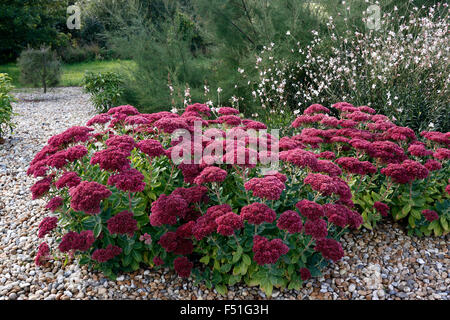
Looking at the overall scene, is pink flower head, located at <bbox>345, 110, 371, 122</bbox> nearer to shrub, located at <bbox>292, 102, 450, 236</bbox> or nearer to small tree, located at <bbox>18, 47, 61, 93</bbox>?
shrub, located at <bbox>292, 102, 450, 236</bbox>

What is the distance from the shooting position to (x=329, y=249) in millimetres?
2498

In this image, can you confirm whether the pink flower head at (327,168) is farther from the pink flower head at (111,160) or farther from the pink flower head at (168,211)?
the pink flower head at (111,160)

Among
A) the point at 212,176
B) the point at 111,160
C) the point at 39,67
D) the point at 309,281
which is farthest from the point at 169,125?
the point at 39,67

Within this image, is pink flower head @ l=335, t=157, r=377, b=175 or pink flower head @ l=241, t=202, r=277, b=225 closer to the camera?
pink flower head @ l=241, t=202, r=277, b=225

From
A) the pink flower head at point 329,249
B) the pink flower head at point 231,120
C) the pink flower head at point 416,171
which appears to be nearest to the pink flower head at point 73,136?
the pink flower head at point 231,120

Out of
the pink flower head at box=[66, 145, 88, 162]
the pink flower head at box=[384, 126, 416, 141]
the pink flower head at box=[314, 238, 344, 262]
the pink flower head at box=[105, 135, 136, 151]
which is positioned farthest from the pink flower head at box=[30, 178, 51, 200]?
the pink flower head at box=[384, 126, 416, 141]

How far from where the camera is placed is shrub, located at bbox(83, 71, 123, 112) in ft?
27.0

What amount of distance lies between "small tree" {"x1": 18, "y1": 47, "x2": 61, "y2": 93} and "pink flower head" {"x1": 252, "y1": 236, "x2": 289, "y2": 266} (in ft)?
35.3

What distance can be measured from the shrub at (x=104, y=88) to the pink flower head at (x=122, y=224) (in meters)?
6.14

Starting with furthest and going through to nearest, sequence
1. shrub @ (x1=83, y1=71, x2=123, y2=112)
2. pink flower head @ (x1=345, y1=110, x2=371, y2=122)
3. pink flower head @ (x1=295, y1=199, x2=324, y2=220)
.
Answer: shrub @ (x1=83, y1=71, x2=123, y2=112)
pink flower head @ (x1=345, y1=110, x2=371, y2=122)
pink flower head @ (x1=295, y1=199, x2=324, y2=220)

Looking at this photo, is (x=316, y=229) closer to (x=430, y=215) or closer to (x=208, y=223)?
(x=208, y=223)

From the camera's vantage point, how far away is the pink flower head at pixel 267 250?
2.29 meters

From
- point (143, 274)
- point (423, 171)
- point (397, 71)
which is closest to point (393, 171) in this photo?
point (423, 171)
